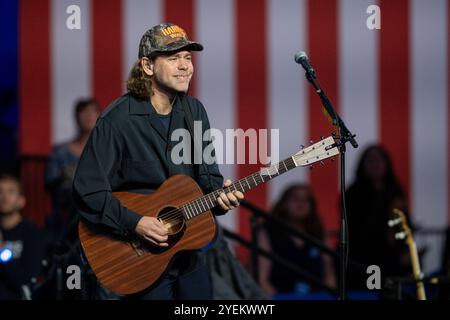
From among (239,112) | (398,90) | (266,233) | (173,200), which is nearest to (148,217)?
(173,200)

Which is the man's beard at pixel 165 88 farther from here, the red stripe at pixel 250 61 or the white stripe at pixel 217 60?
the red stripe at pixel 250 61

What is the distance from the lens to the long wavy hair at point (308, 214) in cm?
739

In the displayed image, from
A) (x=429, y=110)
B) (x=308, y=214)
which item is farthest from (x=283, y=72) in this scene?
(x=308, y=214)

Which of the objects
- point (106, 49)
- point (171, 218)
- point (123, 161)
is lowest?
point (171, 218)

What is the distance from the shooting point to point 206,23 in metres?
8.08

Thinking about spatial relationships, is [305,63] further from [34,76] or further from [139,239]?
[34,76]

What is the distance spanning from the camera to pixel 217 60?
8.10 meters

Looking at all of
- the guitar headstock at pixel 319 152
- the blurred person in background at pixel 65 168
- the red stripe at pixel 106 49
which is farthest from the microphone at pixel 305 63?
the red stripe at pixel 106 49

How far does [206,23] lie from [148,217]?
371 centimetres

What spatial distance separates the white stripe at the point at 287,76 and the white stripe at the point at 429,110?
2.89 ft

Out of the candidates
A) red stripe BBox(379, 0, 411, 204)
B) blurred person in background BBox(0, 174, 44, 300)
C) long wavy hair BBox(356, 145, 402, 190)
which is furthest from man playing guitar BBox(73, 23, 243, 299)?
red stripe BBox(379, 0, 411, 204)

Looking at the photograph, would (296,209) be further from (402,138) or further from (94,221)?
(94,221)

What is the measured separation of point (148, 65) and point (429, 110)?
161 inches

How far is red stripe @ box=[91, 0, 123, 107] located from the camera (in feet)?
26.3
